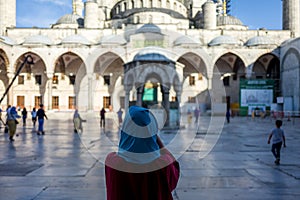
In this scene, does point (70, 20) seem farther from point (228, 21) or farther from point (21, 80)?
point (228, 21)

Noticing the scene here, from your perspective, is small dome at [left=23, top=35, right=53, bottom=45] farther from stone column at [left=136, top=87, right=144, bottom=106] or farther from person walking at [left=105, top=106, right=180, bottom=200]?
person walking at [left=105, top=106, right=180, bottom=200]

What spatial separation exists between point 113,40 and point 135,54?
307cm

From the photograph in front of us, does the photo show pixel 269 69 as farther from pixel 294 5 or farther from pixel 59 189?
pixel 59 189

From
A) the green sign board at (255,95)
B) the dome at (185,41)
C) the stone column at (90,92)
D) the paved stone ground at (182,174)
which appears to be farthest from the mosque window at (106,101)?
the paved stone ground at (182,174)

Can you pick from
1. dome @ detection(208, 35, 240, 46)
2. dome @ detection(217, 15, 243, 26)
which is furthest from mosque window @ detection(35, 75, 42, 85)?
dome @ detection(217, 15, 243, 26)

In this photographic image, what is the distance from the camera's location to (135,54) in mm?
27844

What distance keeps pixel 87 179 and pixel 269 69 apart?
1200 inches

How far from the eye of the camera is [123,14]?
36062 millimetres

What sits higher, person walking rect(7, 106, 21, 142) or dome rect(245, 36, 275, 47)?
dome rect(245, 36, 275, 47)

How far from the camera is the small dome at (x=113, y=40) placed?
29203 mm

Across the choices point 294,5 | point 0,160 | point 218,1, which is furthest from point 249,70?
point 218,1

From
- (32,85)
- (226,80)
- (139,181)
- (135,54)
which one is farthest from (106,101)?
(139,181)

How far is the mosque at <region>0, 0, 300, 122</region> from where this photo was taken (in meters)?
27.8

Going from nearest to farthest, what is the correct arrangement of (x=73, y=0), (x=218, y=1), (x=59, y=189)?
(x=59, y=189) < (x=73, y=0) < (x=218, y=1)
